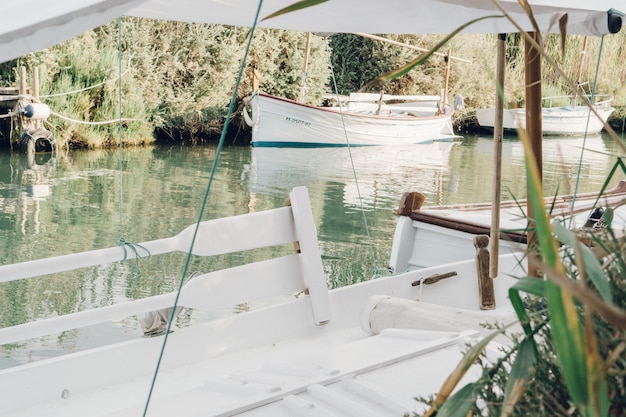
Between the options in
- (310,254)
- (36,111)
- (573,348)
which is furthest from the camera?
(36,111)

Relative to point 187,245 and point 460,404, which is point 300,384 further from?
point 460,404

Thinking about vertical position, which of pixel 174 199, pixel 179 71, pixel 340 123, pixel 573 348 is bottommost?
pixel 174 199

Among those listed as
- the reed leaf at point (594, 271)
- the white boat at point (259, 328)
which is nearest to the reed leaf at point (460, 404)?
the reed leaf at point (594, 271)

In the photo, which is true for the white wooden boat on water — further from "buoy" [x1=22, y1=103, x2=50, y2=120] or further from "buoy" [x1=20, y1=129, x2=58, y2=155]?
"buoy" [x1=20, y1=129, x2=58, y2=155]

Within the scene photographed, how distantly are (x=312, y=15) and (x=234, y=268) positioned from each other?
1545 millimetres

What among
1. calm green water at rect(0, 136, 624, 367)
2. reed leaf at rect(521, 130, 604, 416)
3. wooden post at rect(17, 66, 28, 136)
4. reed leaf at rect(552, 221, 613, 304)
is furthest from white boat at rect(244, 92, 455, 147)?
reed leaf at rect(521, 130, 604, 416)

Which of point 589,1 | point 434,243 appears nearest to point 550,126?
point 434,243

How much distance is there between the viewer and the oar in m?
2.65

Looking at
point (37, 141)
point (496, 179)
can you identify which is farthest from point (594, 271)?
point (37, 141)

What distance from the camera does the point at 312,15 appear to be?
407 cm

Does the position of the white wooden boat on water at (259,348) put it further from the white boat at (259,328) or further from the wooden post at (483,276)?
the wooden post at (483,276)

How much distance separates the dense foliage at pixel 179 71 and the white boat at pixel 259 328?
26.6 ft

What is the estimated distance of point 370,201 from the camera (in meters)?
10.3

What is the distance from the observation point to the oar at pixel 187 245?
8.69 ft
